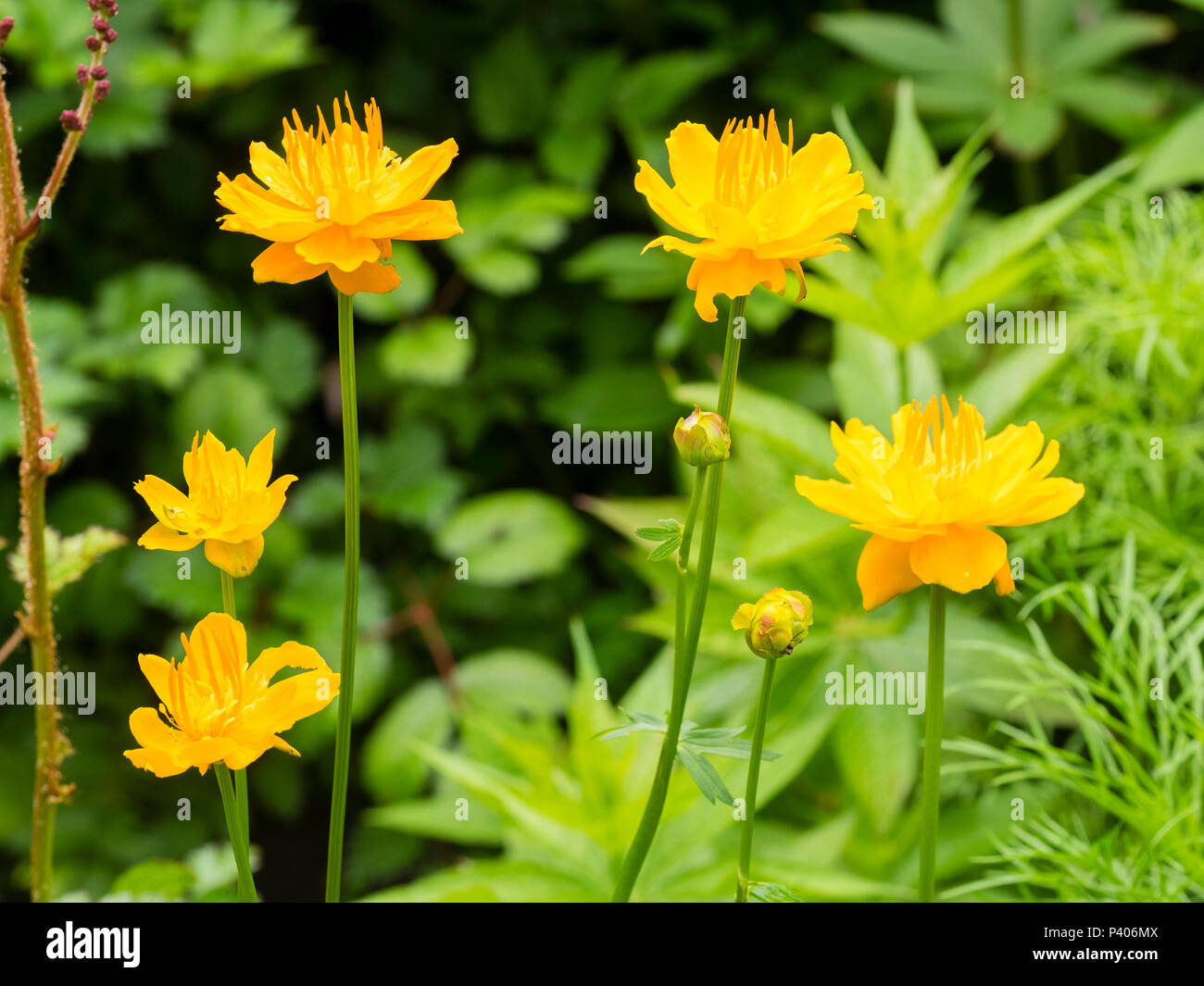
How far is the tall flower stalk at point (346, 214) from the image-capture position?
0.76ft

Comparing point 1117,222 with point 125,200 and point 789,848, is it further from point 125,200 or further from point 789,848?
point 125,200

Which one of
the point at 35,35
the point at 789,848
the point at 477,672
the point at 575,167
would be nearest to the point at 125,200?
the point at 35,35

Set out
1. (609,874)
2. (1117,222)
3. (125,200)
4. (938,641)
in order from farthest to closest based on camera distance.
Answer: (125,200), (1117,222), (609,874), (938,641)

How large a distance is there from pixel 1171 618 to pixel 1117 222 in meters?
0.26

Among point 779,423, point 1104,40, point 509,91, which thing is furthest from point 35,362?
point 1104,40

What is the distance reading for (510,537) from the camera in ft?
2.65

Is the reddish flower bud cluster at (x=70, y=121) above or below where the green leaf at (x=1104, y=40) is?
below

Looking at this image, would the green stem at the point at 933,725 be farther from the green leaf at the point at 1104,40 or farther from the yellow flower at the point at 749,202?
the green leaf at the point at 1104,40

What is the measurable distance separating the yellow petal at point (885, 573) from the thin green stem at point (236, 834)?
5.9 inches

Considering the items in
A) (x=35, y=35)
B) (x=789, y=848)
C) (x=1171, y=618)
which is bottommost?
(x=789, y=848)

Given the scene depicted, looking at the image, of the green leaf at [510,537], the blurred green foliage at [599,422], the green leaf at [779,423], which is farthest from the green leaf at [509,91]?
the green leaf at [779,423]

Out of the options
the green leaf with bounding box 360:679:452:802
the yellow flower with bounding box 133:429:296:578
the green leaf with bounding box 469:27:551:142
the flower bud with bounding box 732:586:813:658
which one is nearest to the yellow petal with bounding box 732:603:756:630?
the flower bud with bounding box 732:586:813:658

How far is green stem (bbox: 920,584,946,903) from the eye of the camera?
246 mm

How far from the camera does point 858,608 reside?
2.03 ft
